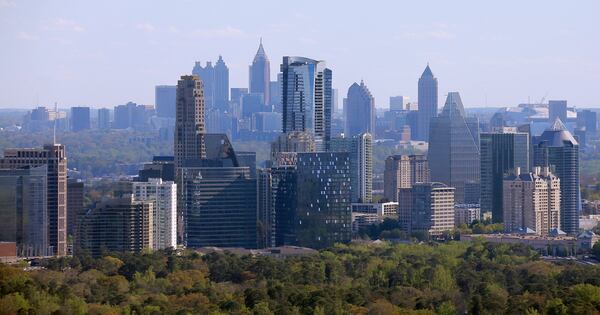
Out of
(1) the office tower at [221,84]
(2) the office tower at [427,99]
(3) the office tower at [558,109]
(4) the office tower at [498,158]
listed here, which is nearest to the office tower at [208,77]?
(1) the office tower at [221,84]

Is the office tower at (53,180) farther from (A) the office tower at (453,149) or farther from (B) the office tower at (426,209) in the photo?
(A) the office tower at (453,149)

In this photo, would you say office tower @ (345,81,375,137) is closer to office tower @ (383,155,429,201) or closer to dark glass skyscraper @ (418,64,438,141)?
dark glass skyscraper @ (418,64,438,141)

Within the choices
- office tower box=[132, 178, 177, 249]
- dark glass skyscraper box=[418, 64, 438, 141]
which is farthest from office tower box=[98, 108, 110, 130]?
office tower box=[132, 178, 177, 249]

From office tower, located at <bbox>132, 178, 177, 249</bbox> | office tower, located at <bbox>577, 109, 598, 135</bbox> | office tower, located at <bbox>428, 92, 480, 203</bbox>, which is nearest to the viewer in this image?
office tower, located at <bbox>132, 178, 177, 249</bbox>

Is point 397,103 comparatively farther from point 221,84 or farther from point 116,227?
point 116,227

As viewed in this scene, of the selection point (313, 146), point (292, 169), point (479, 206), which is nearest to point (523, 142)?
point (479, 206)

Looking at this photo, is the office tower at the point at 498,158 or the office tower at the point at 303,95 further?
the office tower at the point at 498,158

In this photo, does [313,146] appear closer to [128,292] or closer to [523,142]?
[523,142]
